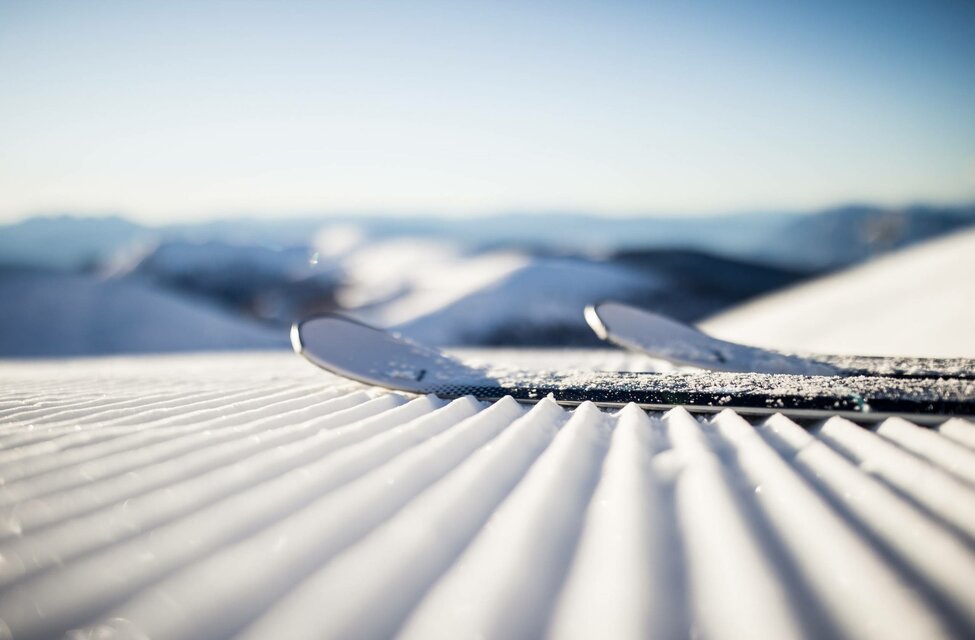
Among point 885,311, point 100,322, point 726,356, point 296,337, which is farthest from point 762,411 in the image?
point 100,322

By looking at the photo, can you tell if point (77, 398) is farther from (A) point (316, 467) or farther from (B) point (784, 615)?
(B) point (784, 615)

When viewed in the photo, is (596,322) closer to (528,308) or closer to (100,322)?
(528,308)

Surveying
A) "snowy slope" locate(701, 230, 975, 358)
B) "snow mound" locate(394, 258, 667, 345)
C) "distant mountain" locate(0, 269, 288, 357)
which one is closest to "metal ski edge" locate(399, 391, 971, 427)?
"snowy slope" locate(701, 230, 975, 358)

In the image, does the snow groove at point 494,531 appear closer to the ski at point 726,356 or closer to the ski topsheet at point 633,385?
the ski topsheet at point 633,385

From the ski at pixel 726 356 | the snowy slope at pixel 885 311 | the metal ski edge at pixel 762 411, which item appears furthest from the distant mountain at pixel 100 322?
the metal ski edge at pixel 762 411

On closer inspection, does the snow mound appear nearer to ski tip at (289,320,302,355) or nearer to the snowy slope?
the snowy slope
